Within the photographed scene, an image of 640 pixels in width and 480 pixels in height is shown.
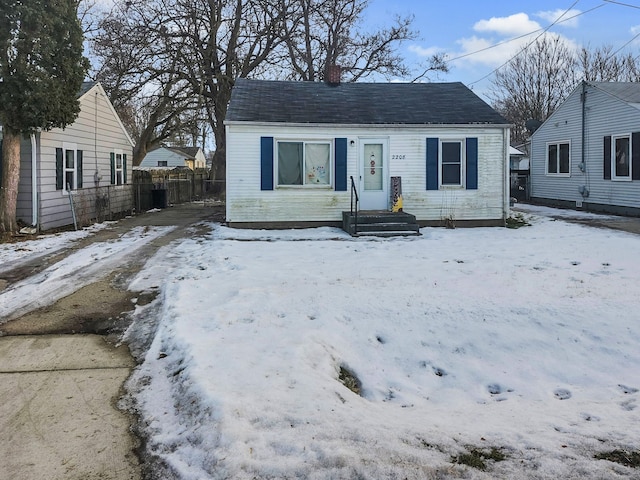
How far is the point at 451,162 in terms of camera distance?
571 inches

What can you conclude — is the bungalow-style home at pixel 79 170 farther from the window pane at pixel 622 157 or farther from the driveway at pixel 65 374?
the window pane at pixel 622 157

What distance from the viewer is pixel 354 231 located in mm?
12703

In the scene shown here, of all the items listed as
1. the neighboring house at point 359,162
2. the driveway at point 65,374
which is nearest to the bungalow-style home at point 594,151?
the neighboring house at point 359,162

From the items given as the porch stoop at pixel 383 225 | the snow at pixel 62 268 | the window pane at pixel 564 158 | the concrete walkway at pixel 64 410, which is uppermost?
the window pane at pixel 564 158

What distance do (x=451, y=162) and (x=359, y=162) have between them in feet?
8.17

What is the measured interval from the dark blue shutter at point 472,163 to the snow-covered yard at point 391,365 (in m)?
5.20

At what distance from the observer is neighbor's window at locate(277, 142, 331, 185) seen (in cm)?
1389

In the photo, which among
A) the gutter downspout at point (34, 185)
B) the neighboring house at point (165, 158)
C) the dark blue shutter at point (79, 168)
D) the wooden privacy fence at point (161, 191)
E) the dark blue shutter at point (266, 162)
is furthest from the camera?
the neighboring house at point (165, 158)

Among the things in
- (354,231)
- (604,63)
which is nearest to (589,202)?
(354,231)

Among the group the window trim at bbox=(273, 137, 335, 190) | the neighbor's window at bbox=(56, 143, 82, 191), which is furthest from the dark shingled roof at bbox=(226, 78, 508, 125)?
the neighbor's window at bbox=(56, 143, 82, 191)

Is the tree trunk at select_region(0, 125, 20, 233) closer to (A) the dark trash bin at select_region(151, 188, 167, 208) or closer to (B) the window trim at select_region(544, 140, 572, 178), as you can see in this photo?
(A) the dark trash bin at select_region(151, 188, 167, 208)

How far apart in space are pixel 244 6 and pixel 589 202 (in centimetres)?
1874

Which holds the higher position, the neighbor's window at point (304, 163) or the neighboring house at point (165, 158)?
the neighboring house at point (165, 158)

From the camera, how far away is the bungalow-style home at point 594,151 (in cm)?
1681
